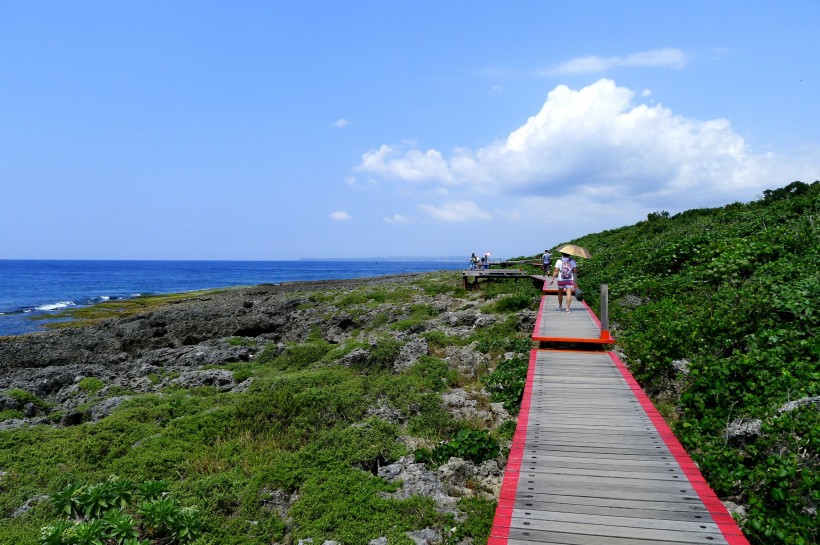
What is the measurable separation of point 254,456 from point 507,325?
1048cm

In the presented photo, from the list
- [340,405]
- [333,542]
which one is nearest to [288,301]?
[340,405]

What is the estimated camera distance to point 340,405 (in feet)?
37.5

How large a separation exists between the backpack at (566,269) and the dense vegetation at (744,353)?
2086 mm

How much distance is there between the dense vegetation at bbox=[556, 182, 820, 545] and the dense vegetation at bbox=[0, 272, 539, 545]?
3.35m

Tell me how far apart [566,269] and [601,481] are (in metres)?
11.5

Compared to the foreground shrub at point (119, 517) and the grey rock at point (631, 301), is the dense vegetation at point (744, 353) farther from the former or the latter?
the foreground shrub at point (119, 517)

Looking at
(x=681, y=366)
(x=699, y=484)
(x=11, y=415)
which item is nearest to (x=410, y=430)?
(x=699, y=484)

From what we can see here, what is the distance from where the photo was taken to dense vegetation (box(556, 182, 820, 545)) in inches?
243

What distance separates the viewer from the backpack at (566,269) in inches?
651

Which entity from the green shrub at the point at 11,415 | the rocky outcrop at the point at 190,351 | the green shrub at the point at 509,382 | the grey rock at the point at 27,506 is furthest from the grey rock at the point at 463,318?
the green shrub at the point at 11,415

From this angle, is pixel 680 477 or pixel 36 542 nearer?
pixel 680 477

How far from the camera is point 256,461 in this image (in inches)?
364

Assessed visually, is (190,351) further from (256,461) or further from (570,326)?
(570,326)

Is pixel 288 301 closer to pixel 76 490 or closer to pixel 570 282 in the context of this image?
pixel 570 282
